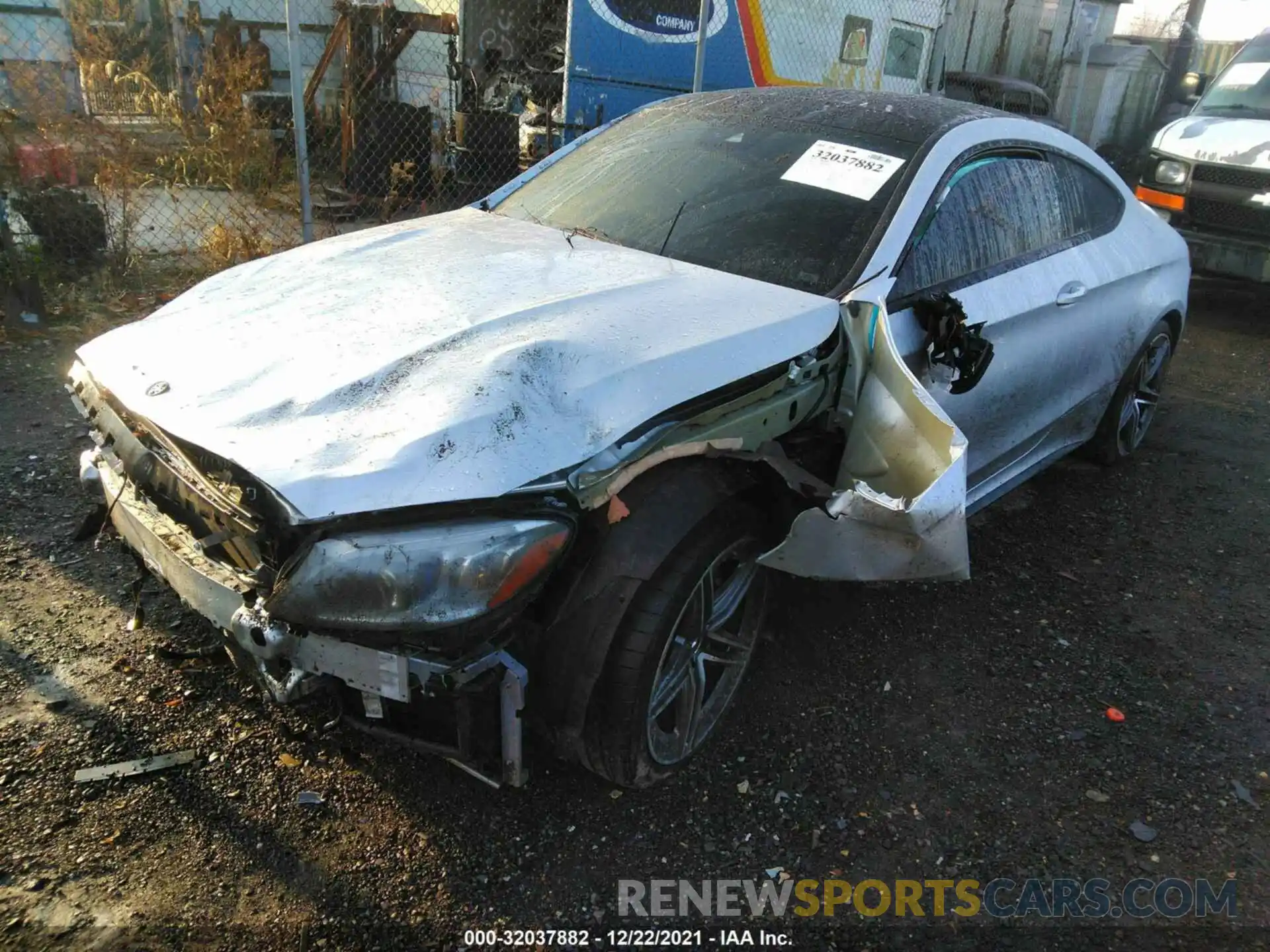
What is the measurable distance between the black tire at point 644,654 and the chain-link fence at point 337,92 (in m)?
4.48

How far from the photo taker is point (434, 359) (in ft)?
7.28

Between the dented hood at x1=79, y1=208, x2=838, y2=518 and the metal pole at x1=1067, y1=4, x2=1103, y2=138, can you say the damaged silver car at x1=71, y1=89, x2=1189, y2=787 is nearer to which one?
the dented hood at x1=79, y1=208, x2=838, y2=518

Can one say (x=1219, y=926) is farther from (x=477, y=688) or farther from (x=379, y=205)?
(x=379, y=205)

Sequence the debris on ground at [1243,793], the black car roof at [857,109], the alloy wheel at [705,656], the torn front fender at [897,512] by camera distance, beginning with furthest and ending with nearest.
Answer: the black car roof at [857,109], the debris on ground at [1243,793], the alloy wheel at [705,656], the torn front fender at [897,512]

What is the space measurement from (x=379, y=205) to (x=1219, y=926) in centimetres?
742

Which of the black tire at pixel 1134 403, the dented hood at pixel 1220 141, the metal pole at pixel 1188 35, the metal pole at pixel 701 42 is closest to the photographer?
the black tire at pixel 1134 403

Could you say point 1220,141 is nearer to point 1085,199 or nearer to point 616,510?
point 1085,199

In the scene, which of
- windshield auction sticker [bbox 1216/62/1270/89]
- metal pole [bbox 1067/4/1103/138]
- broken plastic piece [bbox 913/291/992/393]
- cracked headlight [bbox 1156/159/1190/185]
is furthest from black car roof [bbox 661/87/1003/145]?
metal pole [bbox 1067/4/1103/138]

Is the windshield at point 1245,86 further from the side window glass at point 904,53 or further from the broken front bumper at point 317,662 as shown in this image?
the broken front bumper at point 317,662

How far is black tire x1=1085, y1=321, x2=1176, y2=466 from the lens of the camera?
4383mm

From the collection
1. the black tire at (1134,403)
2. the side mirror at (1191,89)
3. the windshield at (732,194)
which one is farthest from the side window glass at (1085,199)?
the side mirror at (1191,89)

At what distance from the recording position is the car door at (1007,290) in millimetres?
2975

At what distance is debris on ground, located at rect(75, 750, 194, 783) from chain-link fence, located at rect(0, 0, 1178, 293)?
4.11 meters

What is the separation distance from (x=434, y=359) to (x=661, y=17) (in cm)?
693
